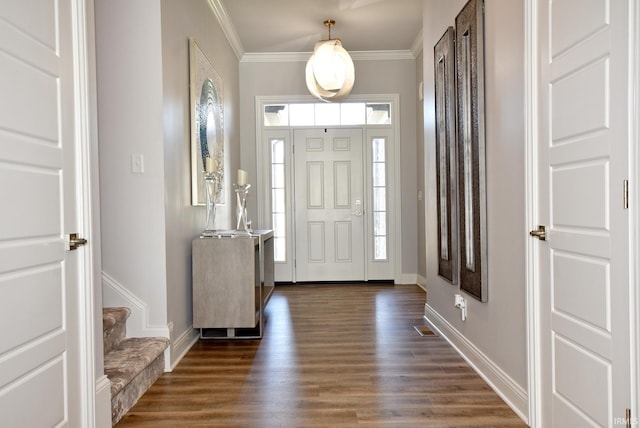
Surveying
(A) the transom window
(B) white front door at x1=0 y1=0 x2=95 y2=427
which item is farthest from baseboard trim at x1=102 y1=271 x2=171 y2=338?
Result: (A) the transom window

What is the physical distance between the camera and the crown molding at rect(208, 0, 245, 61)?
171 inches

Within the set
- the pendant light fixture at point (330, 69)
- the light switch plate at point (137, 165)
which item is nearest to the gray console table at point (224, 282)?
the light switch plate at point (137, 165)

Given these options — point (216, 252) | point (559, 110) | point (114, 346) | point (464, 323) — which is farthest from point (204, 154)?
point (559, 110)

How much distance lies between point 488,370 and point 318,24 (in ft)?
12.6

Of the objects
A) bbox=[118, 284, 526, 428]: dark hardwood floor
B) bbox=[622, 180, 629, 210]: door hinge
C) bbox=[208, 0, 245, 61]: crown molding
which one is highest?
bbox=[208, 0, 245, 61]: crown molding

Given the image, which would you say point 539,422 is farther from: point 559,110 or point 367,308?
point 367,308

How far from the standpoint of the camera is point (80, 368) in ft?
6.10

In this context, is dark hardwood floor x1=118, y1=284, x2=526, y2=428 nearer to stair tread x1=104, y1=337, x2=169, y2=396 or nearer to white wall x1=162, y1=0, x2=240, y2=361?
stair tread x1=104, y1=337, x2=169, y2=396

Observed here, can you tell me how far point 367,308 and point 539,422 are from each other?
8.56 ft

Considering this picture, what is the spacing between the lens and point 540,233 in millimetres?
1986

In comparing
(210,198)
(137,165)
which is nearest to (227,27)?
(210,198)

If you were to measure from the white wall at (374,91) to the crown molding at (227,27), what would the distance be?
1.22 feet

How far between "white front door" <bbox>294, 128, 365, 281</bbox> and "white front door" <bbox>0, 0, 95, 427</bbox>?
14.0ft

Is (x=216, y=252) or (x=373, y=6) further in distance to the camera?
(x=373, y=6)
